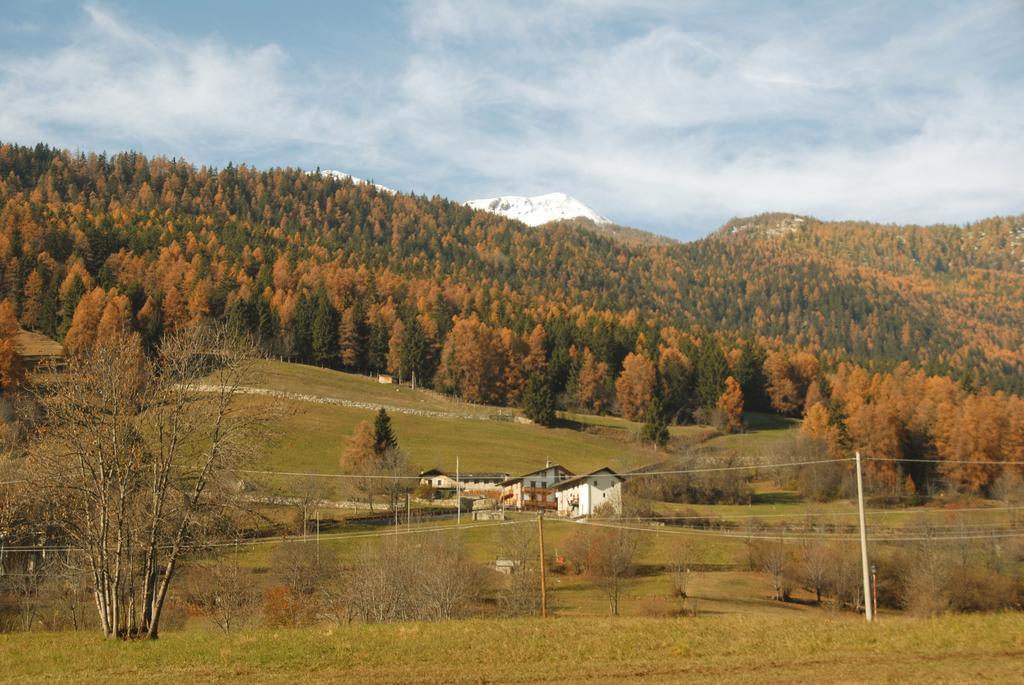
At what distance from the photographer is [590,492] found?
2918 inches

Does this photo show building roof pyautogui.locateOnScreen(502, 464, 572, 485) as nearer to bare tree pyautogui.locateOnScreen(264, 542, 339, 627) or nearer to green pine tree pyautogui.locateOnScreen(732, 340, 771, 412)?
bare tree pyautogui.locateOnScreen(264, 542, 339, 627)

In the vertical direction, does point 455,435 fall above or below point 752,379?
below

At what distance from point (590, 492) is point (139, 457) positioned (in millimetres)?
55041

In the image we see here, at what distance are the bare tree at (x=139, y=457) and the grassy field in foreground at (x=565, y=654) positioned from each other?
72.8 inches

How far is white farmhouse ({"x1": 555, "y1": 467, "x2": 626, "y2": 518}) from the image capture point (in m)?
72.9

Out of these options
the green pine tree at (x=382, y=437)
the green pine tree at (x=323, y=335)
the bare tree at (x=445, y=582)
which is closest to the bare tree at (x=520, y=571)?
the bare tree at (x=445, y=582)

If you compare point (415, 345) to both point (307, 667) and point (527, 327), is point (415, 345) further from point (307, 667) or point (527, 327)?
point (307, 667)

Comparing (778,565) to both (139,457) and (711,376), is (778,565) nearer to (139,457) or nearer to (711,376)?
(139,457)

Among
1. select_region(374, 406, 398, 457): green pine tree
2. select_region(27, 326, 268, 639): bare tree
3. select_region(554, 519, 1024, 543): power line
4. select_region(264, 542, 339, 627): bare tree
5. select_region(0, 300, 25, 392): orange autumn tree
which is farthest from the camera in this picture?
select_region(0, 300, 25, 392): orange autumn tree

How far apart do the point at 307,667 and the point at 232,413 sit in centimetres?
916

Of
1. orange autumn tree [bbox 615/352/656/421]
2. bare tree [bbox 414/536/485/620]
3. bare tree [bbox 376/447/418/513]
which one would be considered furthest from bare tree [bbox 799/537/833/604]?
orange autumn tree [bbox 615/352/656/421]

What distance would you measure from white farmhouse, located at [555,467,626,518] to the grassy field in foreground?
50.7 m

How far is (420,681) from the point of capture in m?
16.6

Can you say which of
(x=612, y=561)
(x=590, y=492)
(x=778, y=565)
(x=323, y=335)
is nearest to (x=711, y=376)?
(x=590, y=492)
